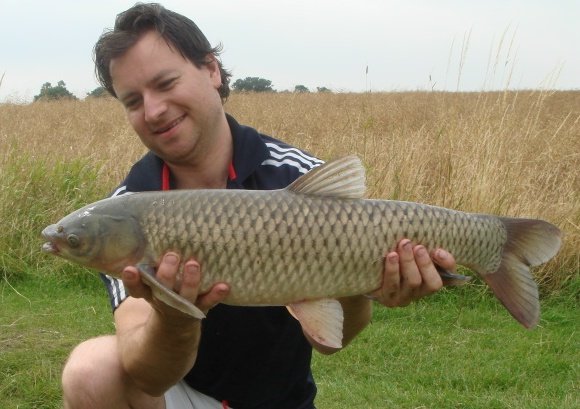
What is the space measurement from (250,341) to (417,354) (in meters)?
1.39

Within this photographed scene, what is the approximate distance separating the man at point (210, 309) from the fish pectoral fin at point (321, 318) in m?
0.33

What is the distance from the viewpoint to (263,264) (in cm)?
164

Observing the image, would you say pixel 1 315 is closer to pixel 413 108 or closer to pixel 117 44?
pixel 117 44

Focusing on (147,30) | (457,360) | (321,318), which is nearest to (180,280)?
(321,318)

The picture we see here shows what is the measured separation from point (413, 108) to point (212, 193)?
365 inches

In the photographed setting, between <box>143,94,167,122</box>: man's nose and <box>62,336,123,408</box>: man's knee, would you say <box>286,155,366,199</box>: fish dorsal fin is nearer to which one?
<box>143,94,167,122</box>: man's nose

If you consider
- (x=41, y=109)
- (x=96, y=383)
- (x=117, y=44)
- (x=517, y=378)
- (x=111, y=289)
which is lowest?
(x=41, y=109)

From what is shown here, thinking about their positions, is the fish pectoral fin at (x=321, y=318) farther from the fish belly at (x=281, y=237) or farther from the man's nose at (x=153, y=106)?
the man's nose at (x=153, y=106)

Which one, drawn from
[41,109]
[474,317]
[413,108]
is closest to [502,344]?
[474,317]

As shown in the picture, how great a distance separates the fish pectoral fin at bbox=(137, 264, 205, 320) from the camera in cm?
157

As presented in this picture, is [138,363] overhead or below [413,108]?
overhead

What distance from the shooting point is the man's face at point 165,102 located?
84.7 inches

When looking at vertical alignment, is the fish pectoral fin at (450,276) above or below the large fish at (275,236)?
below

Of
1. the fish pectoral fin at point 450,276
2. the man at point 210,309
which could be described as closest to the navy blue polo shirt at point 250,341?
the man at point 210,309
